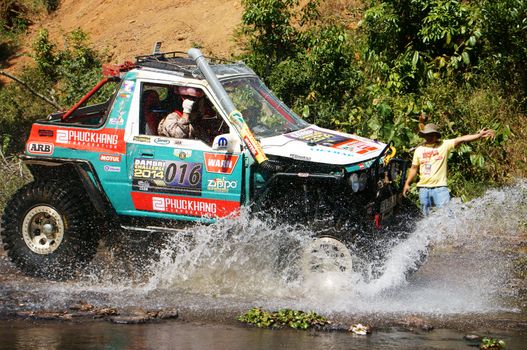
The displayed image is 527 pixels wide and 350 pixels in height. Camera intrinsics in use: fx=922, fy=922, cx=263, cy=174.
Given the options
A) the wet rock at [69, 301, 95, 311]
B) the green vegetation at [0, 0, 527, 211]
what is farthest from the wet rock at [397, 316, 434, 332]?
the green vegetation at [0, 0, 527, 211]

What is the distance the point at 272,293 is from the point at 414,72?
5.80 m

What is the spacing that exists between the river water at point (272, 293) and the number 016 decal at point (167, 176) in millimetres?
442

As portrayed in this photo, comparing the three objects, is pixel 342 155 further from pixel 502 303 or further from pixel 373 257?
pixel 502 303

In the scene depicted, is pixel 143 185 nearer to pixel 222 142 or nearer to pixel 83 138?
pixel 83 138

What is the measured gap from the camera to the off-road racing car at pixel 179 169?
8539mm

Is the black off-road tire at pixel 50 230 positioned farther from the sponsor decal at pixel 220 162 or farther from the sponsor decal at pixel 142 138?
the sponsor decal at pixel 220 162

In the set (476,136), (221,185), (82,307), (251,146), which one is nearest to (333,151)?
(251,146)

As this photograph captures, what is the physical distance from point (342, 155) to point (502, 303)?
1982 millimetres

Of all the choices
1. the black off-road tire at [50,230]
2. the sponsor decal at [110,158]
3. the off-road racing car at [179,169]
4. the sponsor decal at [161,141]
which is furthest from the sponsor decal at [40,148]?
the sponsor decal at [161,141]

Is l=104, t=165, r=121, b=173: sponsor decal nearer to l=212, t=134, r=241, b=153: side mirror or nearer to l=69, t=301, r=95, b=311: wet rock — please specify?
l=212, t=134, r=241, b=153: side mirror

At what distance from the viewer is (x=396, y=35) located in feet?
44.9

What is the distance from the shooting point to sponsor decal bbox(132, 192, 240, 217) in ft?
28.6

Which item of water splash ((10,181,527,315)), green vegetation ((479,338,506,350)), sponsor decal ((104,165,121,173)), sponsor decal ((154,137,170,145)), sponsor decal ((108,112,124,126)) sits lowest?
green vegetation ((479,338,506,350))

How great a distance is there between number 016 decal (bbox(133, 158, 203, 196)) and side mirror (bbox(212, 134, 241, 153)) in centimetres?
26
